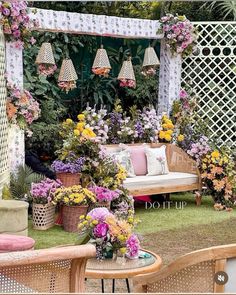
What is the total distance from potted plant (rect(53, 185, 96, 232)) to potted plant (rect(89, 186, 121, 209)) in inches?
3.5

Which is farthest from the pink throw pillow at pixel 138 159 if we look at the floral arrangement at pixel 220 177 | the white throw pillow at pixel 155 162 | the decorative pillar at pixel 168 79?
the decorative pillar at pixel 168 79

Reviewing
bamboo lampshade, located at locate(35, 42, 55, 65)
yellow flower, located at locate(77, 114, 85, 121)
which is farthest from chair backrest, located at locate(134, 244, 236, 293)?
bamboo lampshade, located at locate(35, 42, 55, 65)

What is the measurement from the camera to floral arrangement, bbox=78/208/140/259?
3377mm

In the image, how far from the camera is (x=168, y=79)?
885cm

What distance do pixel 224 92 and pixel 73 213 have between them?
375 cm

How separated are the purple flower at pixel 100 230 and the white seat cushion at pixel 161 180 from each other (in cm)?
381

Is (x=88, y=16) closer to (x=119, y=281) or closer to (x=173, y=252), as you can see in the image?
(x=173, y=252)

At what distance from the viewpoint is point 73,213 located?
6238 mm

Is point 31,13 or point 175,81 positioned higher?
point 31,13

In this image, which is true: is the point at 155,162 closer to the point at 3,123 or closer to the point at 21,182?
the point at 21,182

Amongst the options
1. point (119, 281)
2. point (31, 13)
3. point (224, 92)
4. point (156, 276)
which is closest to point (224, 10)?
point (224, 92)

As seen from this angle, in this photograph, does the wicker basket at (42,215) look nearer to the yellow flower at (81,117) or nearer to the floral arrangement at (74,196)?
the floral arrangement at (74,196)

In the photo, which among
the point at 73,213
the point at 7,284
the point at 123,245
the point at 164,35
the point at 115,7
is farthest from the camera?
the point at 115,7

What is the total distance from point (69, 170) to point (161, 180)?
1395 millimetres
